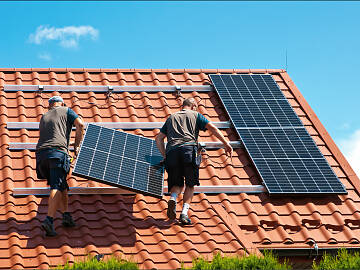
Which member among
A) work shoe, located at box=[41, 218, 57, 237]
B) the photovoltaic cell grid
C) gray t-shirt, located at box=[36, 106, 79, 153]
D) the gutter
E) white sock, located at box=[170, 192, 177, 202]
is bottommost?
the gutter

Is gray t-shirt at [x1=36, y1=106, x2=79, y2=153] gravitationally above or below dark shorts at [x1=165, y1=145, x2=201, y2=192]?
above

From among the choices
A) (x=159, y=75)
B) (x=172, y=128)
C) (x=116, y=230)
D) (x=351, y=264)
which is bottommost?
(x=351, y=264)

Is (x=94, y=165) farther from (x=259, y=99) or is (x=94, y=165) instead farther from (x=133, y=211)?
(x=259, y=99)


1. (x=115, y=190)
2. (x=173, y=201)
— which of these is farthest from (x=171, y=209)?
(x=115, y=190)

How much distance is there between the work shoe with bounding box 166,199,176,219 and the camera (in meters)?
11.0

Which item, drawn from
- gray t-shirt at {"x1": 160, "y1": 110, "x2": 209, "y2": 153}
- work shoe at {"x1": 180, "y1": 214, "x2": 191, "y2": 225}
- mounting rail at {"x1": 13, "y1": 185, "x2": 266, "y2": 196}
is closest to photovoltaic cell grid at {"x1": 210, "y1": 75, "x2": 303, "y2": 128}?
mounting rail at {"x1": 13, "y1": 185, "x2": 266, "y2": 196}

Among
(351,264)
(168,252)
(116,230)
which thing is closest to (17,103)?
(116,230)

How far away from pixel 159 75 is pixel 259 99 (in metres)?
2.40

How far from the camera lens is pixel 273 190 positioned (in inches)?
484

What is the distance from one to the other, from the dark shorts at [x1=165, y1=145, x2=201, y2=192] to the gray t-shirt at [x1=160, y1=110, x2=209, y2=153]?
112mm

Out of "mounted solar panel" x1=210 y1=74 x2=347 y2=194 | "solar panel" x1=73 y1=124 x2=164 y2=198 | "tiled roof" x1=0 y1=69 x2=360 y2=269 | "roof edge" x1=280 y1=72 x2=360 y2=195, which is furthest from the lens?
"roof edge" x1=280 y1=72 x2=360 y2=195

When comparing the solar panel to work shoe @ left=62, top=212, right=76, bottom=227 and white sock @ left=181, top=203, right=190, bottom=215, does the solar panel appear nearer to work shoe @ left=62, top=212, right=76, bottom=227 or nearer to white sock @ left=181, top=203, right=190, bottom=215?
white sock @ left=181, top=203, right=190, bottom=215

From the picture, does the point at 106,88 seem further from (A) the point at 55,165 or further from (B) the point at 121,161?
(A) the point at 55,165

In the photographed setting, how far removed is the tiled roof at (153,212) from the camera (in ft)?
34.2
